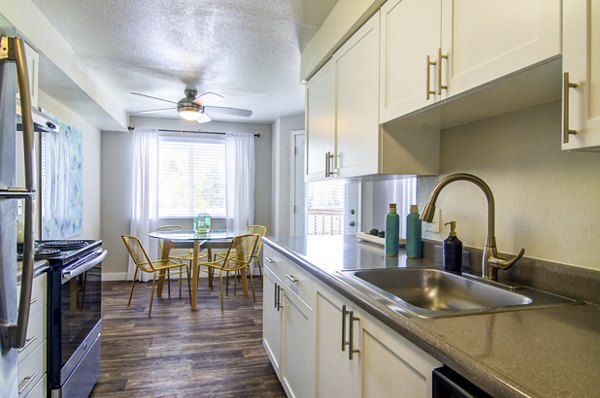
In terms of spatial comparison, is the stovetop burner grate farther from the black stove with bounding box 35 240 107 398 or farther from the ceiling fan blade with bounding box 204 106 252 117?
the ceiling fan blade with bounding box 204 106 252 117

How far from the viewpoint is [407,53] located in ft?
4.63

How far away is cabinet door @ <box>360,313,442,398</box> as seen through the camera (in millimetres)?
827

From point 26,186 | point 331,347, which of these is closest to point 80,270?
point 26,186

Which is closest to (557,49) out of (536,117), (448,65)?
(448,65)

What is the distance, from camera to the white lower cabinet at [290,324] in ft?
5.38

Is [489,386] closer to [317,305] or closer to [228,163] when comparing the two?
[317,305]

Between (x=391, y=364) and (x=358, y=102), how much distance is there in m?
1.31

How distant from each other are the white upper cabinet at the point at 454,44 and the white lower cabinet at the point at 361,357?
0.77 meters

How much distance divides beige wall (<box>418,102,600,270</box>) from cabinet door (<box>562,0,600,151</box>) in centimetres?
41

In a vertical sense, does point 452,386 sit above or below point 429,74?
below

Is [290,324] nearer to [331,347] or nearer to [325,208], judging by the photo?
[331,347]

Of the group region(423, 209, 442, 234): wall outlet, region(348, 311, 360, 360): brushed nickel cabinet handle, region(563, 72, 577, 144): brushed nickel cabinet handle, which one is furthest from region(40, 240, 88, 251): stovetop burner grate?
region(563, 72, 577, 144): brushed nickel cabinet handle

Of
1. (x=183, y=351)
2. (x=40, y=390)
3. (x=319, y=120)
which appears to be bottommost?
(x=183, y=351)

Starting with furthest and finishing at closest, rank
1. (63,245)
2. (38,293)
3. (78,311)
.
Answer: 1. (63,245)
2. (78,311)
3. (38,293)
